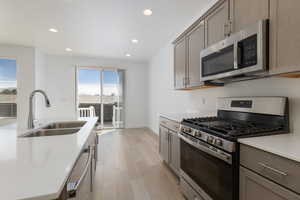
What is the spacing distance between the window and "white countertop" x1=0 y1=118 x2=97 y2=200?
4424 millimetres

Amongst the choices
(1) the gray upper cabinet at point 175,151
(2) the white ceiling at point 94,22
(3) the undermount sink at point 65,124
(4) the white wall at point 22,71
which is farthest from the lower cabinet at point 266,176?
(4) the white wall at point 22,71

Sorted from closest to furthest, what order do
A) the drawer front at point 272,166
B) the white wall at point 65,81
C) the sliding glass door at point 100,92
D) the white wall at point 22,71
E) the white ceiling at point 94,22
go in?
the drawer front at point 272,166, the white ceiling at point 94,22, the white wall at point 22,71, the white wall at point 65,81, the sliding glass door at point 100,92

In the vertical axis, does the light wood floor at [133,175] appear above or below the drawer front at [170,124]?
below

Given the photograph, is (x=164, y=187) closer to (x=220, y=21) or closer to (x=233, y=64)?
(x=233, y=64)

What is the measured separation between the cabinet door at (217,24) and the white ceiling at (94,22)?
0.61 metres

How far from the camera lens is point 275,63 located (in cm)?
117

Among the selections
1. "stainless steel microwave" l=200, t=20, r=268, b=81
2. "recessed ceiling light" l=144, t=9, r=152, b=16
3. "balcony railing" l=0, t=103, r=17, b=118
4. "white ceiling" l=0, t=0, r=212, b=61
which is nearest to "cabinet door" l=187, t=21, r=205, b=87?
"stainless steel microwave" l=200, t=20, r=268, b=81

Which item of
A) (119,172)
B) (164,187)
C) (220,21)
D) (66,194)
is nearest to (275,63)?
(220,21)

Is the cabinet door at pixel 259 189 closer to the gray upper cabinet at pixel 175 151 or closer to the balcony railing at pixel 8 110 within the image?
the gray upper cabinet at pixel 175 151

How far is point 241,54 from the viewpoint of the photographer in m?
1.40

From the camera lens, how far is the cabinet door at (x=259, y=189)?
845mm

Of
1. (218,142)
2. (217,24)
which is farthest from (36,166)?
(217,24)

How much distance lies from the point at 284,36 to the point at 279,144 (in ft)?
2.63

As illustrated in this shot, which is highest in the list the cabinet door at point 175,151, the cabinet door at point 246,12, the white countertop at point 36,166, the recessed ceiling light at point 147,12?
the recessed ceiling light at point 147,12
